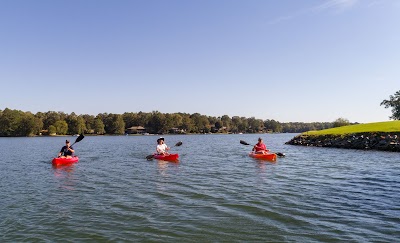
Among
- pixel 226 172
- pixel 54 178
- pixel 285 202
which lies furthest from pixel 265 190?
pixel 54 178

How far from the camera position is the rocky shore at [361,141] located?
36.3 metres

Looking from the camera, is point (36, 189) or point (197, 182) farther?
point (197, 182)

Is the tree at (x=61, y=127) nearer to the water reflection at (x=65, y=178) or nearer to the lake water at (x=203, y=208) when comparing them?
the water reflection at (x=65, y=178)

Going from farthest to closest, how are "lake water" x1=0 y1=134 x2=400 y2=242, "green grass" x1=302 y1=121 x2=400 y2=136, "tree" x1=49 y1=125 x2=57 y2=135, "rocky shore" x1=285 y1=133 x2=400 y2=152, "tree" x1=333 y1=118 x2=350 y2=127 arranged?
"tree" x1=49 y1=125 x2=57 y2=135 → "tree" x1=333 y1=118 x2=350 y2=127 → "green grass" x1=302 y1=121 x2=400 y2=136 → "rocky shore" x1=285 y1=133 x2=400 y2=152 → "lake water" x1=0 y1=134 x2=400 y2=242

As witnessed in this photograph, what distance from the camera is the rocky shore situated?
36.3m

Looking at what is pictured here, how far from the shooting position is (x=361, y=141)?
40.7m

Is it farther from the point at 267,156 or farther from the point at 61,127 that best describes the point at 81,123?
the point at 267,156

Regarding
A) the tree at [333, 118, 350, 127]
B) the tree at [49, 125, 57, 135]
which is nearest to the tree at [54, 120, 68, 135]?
the tree at [49, 125, 57, 135]

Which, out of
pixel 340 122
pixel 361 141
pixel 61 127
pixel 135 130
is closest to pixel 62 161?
pixel 361 141

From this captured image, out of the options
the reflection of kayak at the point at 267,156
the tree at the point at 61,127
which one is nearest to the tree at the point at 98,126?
the tree at the point at 61,127

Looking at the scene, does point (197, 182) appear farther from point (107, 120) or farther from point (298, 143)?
point (107, 120)

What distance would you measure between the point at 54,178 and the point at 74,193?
17.7 feet

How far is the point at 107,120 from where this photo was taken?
176750 mm

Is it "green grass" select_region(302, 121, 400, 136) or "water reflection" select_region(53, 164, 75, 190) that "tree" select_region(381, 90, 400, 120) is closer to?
"green grass" select_region(302, 121, 400, 136)
